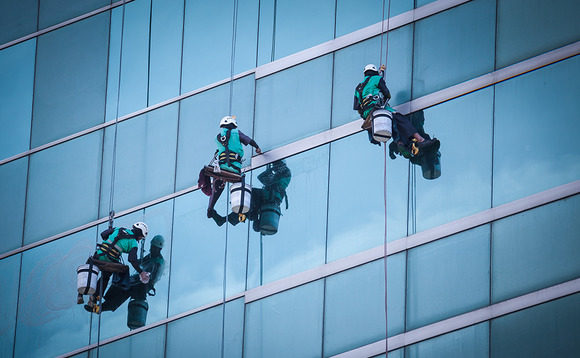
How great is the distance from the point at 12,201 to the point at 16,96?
8.11 feet

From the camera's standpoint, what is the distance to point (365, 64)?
23.7 m

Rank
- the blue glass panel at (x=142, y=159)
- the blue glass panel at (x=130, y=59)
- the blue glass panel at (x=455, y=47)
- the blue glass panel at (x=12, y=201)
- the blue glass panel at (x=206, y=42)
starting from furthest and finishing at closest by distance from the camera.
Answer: the blue glass panel at (x=12, y=201), the blue glass panel at (x=130, y=59), the blue glass panel at (x=206, y=42), the blue glass panel at (x=142, y=159), the blue glass panel at (x=455, y=47)

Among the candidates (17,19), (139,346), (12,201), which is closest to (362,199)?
(139,346)

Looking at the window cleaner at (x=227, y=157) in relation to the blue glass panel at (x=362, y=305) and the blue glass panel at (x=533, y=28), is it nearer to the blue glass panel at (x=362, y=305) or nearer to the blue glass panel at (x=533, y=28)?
the blue glass panel at (x=362, y=305)

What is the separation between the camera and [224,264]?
23.6 m

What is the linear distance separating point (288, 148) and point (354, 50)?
2.23 meters

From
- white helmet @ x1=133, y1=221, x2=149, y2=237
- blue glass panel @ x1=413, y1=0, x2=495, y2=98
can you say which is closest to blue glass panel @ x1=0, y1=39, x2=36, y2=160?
white helmet @ x1=133, y1=221, x2=149, y2=237

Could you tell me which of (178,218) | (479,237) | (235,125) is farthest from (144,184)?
(479,237)

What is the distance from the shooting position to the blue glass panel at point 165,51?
2597 cm

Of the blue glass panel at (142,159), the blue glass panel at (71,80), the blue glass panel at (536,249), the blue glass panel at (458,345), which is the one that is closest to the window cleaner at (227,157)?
the blue glass panel at (142,159)

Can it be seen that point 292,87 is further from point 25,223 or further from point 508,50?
point 25,223

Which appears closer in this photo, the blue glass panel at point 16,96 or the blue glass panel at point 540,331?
the blue glass panel at point 540,331

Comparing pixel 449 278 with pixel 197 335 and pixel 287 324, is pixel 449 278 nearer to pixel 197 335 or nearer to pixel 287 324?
pixel 287 324

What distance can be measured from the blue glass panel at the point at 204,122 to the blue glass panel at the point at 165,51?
0.71 meters
